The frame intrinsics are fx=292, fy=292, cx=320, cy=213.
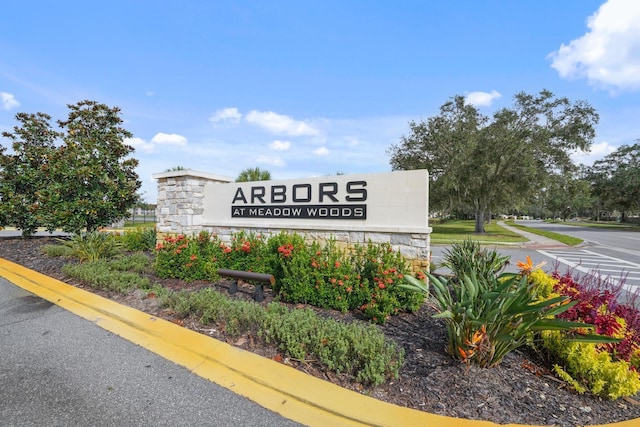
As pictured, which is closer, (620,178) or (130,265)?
(130,265)

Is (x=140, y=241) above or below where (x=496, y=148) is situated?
below

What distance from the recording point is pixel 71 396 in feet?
8.21

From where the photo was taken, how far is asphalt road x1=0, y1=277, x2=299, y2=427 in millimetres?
2246

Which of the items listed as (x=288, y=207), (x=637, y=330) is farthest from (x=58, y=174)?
(x=637, y=330)

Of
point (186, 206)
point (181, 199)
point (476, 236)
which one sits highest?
point (181, 199)

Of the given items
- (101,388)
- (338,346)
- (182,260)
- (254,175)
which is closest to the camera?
(101,388)

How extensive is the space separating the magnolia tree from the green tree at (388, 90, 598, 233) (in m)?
17.9

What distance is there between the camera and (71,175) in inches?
363

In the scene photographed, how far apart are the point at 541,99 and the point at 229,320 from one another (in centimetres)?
2434

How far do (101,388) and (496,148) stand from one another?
22874mm

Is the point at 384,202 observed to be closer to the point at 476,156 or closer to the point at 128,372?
the point at 128,372

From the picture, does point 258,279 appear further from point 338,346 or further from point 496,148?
point 496,148

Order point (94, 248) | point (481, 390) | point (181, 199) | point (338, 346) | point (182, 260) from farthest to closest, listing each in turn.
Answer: point (181, 199), point (94, 248), point (182, 260), point (338, 346), point (481, 390)

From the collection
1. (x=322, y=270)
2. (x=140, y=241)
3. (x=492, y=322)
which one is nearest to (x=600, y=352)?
(x=492, y=322)
